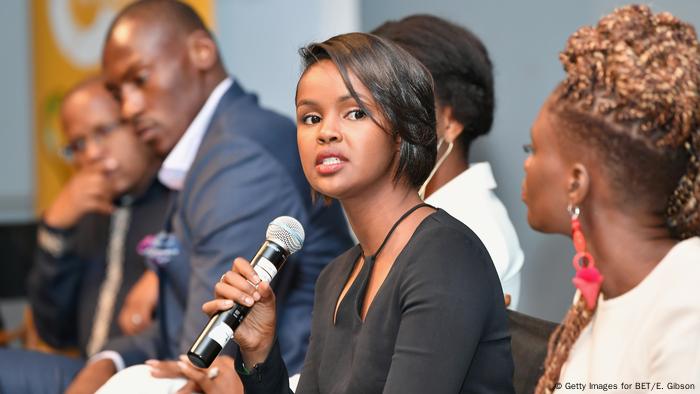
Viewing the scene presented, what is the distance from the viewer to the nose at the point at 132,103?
3.44m

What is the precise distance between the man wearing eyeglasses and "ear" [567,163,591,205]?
203 centimetres

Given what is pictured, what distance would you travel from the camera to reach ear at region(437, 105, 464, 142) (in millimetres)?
2639

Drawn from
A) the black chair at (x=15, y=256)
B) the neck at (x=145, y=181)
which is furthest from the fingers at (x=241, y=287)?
the black chair at (x=15, y=256)

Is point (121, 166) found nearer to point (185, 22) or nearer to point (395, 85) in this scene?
point (185, 22)

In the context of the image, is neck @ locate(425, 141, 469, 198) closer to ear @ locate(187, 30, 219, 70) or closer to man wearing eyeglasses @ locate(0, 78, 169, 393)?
ear @ locate(187, 30, 219, 70)

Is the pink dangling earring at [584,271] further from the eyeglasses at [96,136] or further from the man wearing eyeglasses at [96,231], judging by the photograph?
the eyeglasses at [96,136]

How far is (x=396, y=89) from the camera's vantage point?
6.46 feet

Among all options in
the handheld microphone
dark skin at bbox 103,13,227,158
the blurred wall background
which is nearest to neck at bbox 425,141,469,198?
the blurred wall background

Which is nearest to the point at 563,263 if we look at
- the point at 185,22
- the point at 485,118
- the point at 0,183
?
the point at 485,118

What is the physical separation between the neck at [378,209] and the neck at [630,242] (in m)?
0.40

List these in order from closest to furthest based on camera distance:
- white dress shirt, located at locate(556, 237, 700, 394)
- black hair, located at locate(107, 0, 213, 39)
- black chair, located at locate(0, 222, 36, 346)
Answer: white dress shirt, located at locate(556, 237, 700, 394) < black hair, located at locate(107, 0, 213, 39) < black chair, located at locate(0, 222, 36, 346)

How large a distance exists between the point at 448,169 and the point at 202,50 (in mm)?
1178

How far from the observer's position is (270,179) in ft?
9.61

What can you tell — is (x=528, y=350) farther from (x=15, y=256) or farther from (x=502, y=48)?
(x=15, y=256)
